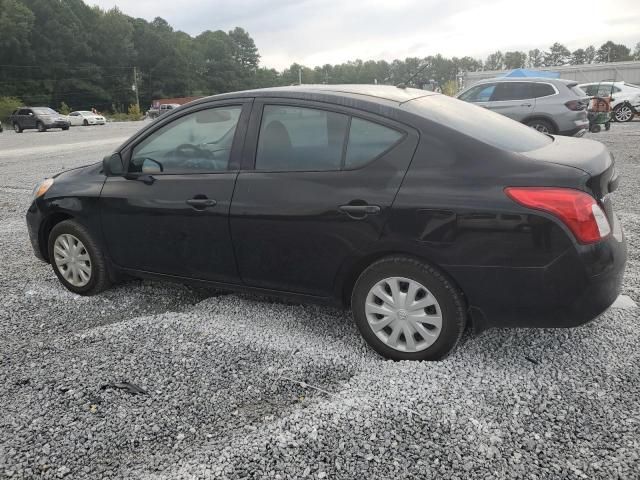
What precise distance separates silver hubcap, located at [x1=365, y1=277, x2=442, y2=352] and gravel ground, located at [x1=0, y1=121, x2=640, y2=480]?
15 centimetres

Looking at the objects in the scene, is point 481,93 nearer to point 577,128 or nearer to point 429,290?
point 577,128

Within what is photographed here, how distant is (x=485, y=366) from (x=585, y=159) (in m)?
1.24

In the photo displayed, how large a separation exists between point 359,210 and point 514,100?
1150cm

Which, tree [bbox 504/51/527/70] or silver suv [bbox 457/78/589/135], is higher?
tree [bbox 504/51/527/70]

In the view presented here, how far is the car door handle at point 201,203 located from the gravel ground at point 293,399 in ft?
2.69

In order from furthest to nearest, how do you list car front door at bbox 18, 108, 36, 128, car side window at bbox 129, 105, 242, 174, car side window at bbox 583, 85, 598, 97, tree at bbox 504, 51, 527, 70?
1. tree at bbox 504, 51, 527, 70
2. car front door at bbox 18, 108, 36, 128
3. car side window at bbox 583, 85, 598, 97
4. car side window at bbox 129, 105, 242, 174

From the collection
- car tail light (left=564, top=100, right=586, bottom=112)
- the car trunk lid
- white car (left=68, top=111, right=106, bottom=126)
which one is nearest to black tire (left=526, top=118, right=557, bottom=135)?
car tail light (left=564, top=100, right=586, bottom=112)

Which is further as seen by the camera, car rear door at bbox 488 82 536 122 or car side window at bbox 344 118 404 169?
car rear door at bbox 488 82 536 122

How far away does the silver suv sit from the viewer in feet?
41.5

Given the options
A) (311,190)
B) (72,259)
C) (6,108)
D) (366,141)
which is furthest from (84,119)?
(366,141)

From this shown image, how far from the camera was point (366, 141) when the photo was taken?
309 centimetres

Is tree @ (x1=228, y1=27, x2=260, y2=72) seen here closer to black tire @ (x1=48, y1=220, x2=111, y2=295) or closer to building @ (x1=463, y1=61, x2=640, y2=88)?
building @ (x1=463, y1=61, x2=640, y2=88)

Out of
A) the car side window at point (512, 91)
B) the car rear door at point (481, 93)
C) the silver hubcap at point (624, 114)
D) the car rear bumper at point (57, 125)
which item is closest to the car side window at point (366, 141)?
the car rear door at point (481, 93)

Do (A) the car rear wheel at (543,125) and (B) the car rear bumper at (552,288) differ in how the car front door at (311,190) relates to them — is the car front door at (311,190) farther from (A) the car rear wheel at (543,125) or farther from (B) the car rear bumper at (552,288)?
(A) the car rear wheel at (543,125)
